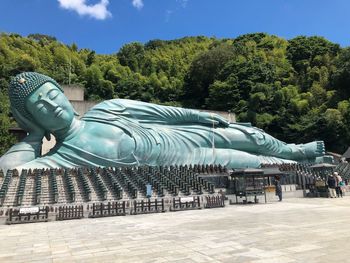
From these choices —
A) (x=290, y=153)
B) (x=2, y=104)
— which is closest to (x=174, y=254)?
(x=290, y=153)

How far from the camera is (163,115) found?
24.4 meters

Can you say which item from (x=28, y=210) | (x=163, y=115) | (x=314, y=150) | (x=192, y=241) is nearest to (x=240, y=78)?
(x=314, y=150)

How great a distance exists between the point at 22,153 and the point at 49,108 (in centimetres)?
292

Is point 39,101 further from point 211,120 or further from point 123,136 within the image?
point 211,120

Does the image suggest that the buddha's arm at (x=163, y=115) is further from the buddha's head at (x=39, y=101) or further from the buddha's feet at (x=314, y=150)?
the buddha's feet at (x=314, y=150)

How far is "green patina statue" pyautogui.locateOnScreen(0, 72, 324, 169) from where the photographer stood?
64.8 feet

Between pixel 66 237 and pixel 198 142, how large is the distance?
16.5 metres

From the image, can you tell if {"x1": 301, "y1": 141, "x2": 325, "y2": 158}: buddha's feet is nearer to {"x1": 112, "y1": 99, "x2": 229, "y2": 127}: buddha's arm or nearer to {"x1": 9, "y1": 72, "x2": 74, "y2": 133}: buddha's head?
{"x1": 112, "y1": 99, "x2": 229, "y2": 127}: buddha's arm

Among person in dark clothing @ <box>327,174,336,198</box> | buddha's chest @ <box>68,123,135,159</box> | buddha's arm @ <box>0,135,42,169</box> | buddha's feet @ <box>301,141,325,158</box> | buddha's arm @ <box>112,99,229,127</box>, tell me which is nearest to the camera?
person in dark clothing @ <box>327,174,336,198</box>

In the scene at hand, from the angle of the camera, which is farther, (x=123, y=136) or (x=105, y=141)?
(x=123, y=136)

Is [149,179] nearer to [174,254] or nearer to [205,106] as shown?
[174,254]

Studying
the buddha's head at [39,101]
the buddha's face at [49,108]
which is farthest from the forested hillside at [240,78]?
the buddha's face at [49,108]

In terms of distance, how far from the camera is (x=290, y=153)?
2758cm

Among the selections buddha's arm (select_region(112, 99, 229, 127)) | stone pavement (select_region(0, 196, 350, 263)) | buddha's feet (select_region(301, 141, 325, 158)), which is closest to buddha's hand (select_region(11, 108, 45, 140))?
buddha's arm (select_region(112, 99, 229, 127))
